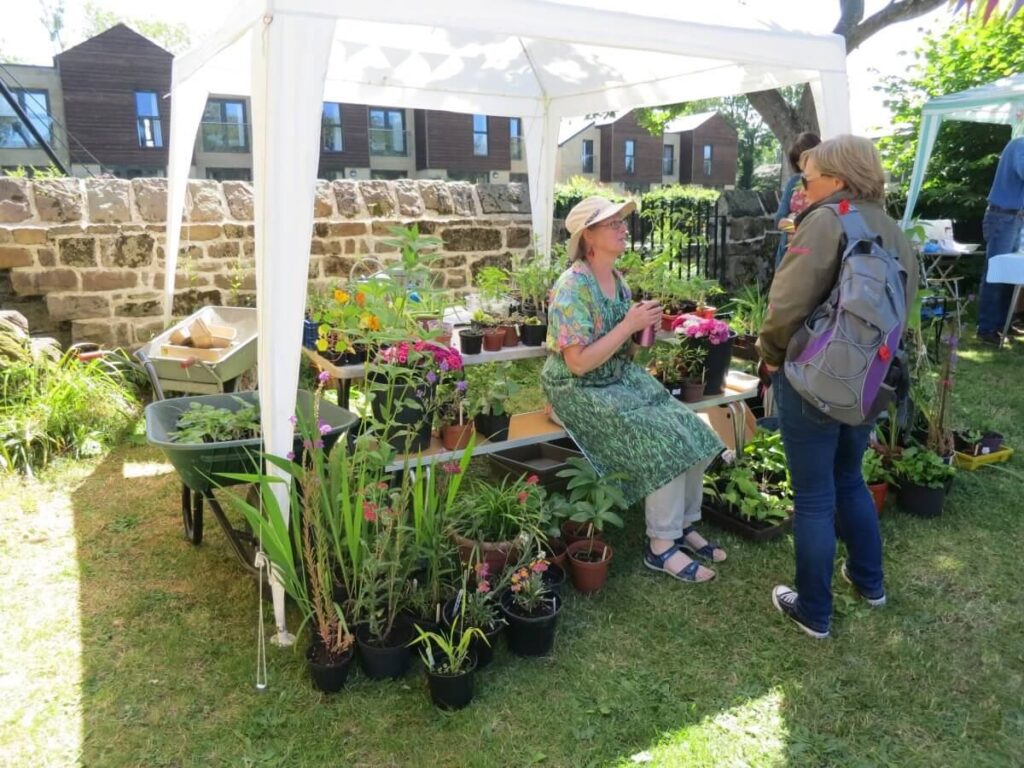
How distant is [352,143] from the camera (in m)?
28.0

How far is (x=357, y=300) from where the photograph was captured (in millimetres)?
3150

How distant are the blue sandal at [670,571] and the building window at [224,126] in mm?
28149

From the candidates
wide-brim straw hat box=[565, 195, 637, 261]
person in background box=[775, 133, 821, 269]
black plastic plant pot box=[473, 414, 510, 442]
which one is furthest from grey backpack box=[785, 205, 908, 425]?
person in background box=[775, 133, 821, 269]

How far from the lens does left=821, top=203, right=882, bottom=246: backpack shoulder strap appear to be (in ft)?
7.46

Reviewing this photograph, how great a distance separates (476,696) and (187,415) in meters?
1.61

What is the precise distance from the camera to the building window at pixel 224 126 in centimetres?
2717

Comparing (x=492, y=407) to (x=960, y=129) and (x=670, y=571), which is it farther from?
(x=960, y=129)

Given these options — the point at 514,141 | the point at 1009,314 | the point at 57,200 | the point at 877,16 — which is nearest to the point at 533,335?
the point at 57,200

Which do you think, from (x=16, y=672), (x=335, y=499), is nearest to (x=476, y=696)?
(x=335, y=499)

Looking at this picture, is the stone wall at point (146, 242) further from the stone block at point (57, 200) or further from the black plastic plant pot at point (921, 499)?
the black plastic plant pot at point (921, 499)

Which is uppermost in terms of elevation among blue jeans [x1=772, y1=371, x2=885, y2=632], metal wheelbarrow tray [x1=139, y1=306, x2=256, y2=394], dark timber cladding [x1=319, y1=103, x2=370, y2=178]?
dark timber cladding [x1=319, y1=103, x2=370, y2=178]

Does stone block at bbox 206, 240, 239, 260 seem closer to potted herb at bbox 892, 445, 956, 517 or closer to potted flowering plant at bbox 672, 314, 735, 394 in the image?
potted flowering plant at bbox 672, 314, 735, 394

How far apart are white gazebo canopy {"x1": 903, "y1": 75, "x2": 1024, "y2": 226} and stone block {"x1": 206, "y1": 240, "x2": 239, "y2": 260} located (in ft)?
18.7

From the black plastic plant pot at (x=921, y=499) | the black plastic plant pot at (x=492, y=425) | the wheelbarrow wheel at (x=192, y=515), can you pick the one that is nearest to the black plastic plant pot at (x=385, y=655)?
the black plastic plant pot at (x=492, y=425)
